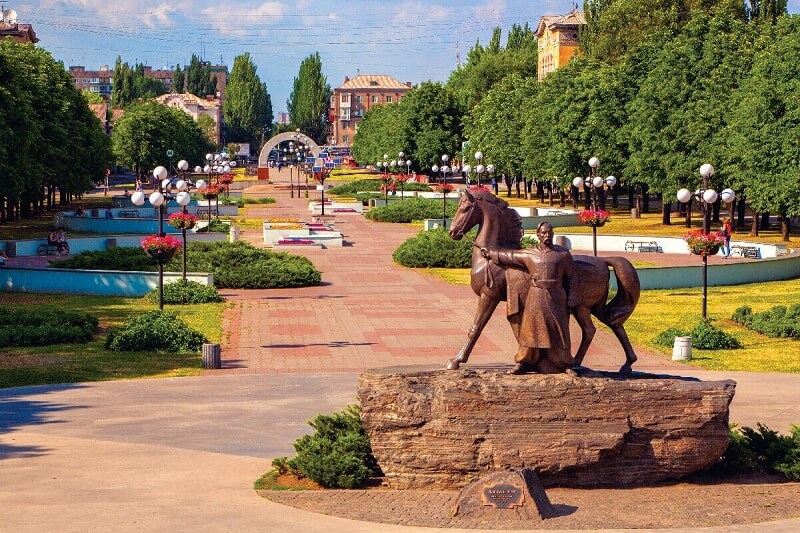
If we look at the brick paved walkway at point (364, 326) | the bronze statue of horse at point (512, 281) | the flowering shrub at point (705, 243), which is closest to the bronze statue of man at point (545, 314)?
the bronze statue of horse at point (512, 281)

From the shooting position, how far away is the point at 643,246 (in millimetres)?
55875

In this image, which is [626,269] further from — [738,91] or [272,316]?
[738,91]

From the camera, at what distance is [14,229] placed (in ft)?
226

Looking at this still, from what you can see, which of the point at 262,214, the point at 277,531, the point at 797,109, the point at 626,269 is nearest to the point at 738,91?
the point at 797,109

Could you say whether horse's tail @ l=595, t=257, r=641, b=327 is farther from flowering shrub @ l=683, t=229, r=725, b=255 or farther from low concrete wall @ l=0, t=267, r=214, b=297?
low concrete wall @ l=0, t=267, r=214, b=297

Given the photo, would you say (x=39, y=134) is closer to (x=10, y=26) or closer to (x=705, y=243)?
(x=705, y=243)

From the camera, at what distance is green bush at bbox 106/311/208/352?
28.8 meters

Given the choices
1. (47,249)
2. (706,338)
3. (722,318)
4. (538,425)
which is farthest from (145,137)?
(538,425)

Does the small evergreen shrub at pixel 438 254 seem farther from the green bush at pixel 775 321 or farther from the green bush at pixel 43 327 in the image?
the green bush at pixel 43 327

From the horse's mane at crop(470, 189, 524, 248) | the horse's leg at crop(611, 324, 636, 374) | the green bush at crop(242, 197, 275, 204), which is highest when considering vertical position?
the horse's mane at crop(470, 189, 524, 248)

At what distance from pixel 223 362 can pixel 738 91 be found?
Answer: 43240 millimetres

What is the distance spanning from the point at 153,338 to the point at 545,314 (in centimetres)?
1487

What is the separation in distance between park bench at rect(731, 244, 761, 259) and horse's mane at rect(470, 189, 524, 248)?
3618 centimetres

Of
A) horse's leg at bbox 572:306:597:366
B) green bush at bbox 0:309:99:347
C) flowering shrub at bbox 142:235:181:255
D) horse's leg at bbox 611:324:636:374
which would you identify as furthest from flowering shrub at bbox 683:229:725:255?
horse's leg at bbox 572:306:597:366
